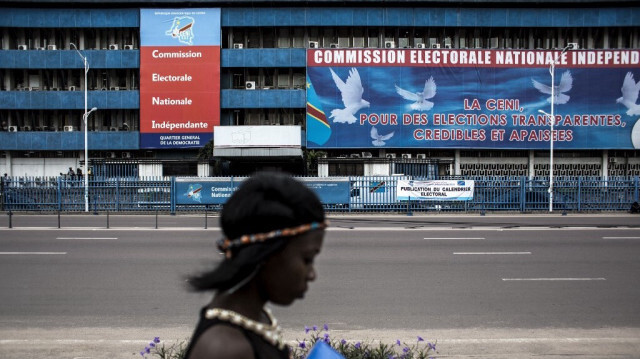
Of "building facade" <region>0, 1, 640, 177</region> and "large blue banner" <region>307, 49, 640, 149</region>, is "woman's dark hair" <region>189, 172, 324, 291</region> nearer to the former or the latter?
"building facade" <region>0, 1, 640, 177</region>

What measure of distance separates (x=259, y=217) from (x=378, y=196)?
25.0 meters

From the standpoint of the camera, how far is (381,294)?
845 cm

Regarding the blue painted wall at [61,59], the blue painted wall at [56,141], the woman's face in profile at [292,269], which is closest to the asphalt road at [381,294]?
the woman's face in profile at [292,269]

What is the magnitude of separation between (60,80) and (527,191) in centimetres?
3885

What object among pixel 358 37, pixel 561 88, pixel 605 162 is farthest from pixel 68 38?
pixel 605 162

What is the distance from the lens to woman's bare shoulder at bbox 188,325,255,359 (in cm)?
133

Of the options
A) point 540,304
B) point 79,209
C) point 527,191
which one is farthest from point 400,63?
point 540,304

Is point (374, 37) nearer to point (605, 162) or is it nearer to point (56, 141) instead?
point (605, 162)

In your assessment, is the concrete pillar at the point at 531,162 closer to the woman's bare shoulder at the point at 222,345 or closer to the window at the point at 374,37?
the window at the point at 374,37

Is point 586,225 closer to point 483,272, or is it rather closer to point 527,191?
point 527,191

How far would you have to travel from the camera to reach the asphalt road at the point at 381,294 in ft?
20.5

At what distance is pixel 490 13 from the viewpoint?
46125 millimetres

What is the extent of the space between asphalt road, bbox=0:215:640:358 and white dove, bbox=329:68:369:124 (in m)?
28.9

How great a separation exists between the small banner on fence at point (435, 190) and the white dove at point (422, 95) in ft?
62.1
